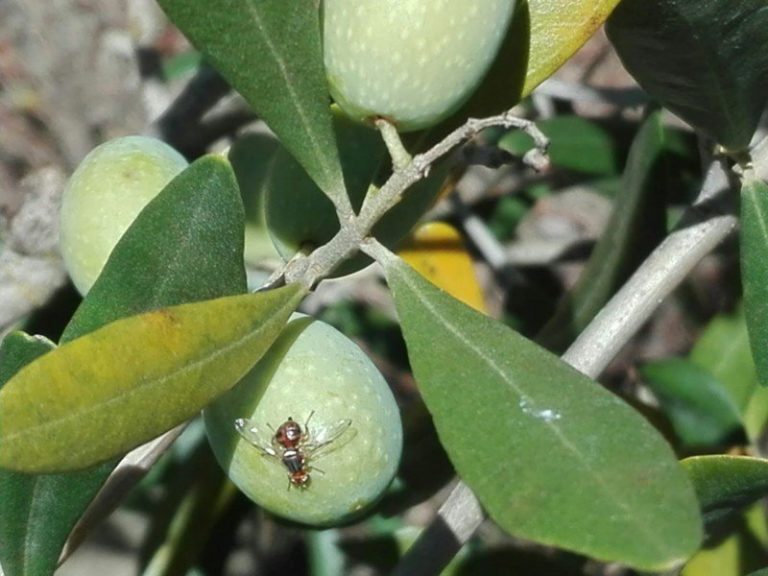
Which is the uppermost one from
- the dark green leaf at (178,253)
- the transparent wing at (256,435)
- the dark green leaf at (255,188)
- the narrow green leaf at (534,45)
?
the dark green leaf at (178,253)

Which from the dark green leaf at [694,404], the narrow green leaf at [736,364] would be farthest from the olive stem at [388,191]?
the narrow green leaf at [736,364]

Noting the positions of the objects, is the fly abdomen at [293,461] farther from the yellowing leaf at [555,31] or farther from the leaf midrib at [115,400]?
the yellowing leaf at [555,31]

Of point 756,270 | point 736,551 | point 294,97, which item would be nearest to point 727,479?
point 756,270

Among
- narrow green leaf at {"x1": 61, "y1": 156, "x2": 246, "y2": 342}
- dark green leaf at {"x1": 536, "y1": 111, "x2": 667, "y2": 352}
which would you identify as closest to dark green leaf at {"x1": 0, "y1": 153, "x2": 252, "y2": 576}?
narrow green leaf at {"x1": 61, "y1": 156, "x2": 246, "y2": 342}

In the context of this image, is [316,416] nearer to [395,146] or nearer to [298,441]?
[298,441]

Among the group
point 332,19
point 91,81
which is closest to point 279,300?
point 332,19

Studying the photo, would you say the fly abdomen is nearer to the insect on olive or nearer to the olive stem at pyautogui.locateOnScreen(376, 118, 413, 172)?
the insect on olive
